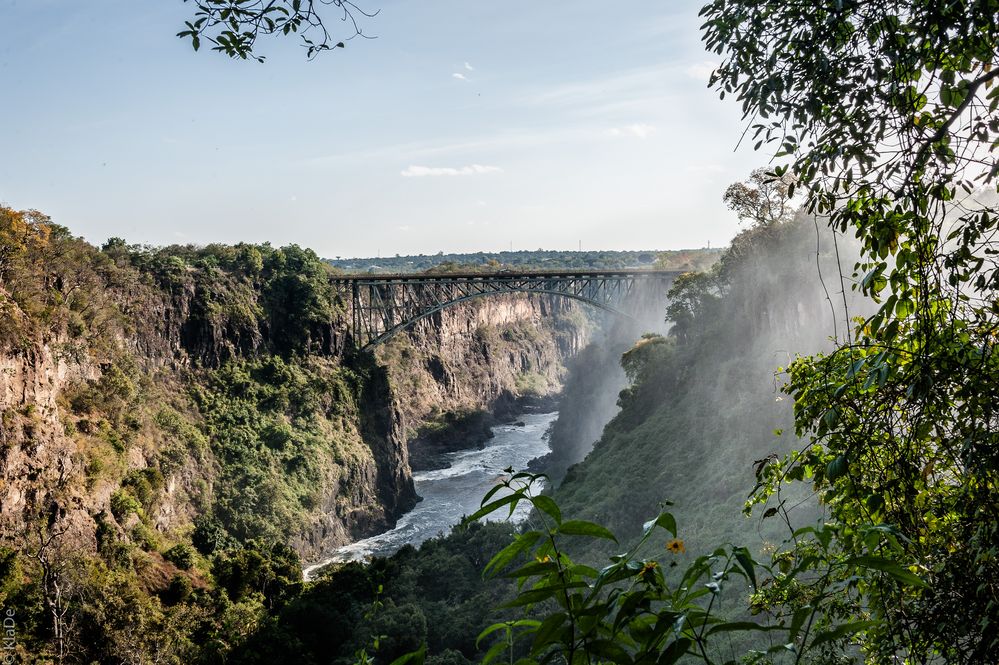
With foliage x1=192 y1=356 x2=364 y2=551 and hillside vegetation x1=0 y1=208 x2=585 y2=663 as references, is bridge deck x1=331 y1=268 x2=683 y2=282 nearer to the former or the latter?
hillside vegetation x1=0 y1=208 x2=585 y2=663

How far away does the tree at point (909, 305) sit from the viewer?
2.98 m

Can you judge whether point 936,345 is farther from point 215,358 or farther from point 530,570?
point 215,358

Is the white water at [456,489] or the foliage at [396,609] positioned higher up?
the foliage at [396,609]

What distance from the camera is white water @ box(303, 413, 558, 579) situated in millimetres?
36250

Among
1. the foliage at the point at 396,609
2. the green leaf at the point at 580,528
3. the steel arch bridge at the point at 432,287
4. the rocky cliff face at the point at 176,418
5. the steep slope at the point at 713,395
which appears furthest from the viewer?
the steel arch bridge at the point at 432,287

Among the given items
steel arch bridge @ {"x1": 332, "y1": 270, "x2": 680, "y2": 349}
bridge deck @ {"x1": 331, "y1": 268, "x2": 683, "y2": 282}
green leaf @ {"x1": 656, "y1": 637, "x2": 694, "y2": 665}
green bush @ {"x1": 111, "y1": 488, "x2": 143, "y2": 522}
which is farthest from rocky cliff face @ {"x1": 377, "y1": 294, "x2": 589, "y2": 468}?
green leaf @ {"x1": 656, "y1": 637, "x2": 694, "y2": 665}

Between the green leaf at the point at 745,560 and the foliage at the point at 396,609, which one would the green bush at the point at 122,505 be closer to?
the foliage at the point at 396,609

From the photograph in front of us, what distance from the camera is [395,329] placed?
45.8 metres

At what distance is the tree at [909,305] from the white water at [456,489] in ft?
67.0

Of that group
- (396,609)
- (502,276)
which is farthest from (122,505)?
(502,276)

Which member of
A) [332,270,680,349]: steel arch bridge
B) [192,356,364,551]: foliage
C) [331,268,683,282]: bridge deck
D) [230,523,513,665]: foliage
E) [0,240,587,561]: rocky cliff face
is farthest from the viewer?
[331,268,683,282]: bridge deck

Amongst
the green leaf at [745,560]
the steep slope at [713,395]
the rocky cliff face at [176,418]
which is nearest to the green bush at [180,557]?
the rocky cliff face at [176,418]

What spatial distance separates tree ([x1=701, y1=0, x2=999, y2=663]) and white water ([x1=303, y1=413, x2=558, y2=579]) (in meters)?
20.4

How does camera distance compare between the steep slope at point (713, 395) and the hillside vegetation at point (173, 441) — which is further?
the steep slope at point (713, 395)
